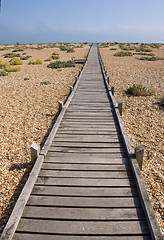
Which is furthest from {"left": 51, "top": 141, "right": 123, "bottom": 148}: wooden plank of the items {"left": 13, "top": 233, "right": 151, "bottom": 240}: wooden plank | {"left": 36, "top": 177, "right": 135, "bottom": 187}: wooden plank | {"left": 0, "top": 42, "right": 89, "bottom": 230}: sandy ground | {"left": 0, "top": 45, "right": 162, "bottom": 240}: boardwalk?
{"left": 13, "top": 233, "right": 151, "bottom": 240}: wooden plank

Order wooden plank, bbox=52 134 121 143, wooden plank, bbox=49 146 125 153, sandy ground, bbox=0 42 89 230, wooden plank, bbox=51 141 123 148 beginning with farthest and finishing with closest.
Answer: wooden plank, bbox=52 134 121 143
wooden plank, bbox=51 141 123 148
wooden plank, bbox=49 146 125 153
sandy ground, bbox=0 42 89 230

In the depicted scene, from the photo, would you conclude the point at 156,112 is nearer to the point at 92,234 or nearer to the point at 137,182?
the point at 137,182

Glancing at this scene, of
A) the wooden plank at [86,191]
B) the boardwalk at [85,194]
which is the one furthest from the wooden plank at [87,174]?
the wooden plank at [86,191]

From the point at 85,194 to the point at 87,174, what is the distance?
0.56 meters

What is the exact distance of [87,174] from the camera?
3961 mm

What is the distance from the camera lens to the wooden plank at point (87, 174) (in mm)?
3884

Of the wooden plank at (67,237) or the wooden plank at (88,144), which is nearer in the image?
the wooden plank at (67,237)

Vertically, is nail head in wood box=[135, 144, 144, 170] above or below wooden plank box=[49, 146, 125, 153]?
above

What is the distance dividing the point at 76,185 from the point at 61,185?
295mm

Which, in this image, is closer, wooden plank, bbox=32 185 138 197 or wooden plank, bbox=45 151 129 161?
wooden plank, bbox=32 185 138 197

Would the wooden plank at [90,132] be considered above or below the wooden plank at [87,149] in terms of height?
above

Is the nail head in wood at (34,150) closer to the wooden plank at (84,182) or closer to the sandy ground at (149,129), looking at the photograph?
the wooden plank at (84,182)

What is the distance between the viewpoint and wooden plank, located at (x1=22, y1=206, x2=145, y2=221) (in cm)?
301

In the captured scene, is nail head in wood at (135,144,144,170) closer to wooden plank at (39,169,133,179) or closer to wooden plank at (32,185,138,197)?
wooden plank at (39,169,133,179)
